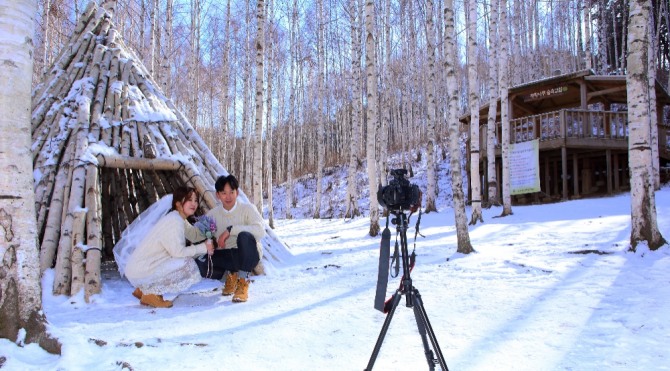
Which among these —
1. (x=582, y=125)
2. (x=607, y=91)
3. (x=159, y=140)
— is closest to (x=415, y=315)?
(x=159, y=140)

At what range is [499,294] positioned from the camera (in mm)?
3867

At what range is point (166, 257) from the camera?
3.79 metres

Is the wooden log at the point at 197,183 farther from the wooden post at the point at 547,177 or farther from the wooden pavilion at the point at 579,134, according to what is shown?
the wooden post at the point at 547,177

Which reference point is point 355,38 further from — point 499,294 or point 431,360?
point 431,360

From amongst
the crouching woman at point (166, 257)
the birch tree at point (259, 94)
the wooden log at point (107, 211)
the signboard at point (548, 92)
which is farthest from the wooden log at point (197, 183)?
the signboard at point (548, 92)

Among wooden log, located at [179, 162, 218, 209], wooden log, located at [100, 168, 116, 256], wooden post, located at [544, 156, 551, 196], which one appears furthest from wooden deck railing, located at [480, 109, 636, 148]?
wooden log, located at [100, 168, 116, 256]

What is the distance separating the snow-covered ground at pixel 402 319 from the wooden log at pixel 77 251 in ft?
0.53

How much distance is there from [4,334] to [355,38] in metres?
11.9

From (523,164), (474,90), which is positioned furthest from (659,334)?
(523,164)

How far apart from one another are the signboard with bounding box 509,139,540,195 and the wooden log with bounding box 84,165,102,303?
1158 centimetres

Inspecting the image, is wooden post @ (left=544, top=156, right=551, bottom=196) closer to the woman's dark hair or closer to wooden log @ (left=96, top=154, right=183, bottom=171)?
wooden log @ (left=96, top=154, right=183, bottom=171)

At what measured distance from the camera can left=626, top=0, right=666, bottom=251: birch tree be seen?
523 cm

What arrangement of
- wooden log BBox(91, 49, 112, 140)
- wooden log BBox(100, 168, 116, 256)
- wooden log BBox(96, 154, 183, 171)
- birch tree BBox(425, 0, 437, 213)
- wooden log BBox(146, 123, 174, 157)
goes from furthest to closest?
birch tree BBox(425, 0, 437, 213)
wooden log BBox(100, 168, 116, 256)
wooden log BBox(146, 123, 174, 157)
wooden log BBox(91, 49, 112, 140)
wooden log BBox(96, 154, 183, 171)

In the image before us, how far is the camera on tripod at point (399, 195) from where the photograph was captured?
226 cm
